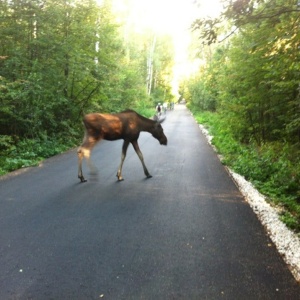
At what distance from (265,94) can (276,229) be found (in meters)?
6.82

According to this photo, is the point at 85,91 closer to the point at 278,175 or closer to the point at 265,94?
the point at 265,94

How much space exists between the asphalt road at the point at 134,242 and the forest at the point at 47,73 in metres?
3.47

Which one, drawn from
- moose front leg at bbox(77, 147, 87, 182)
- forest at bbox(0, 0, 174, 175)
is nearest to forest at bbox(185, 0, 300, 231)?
moose front leg at bbox(77, 147, 87, 182)

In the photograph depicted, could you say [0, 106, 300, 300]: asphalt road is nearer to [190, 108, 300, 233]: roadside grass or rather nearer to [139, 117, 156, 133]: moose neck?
[190, 108, 300, 233]: roadside grass

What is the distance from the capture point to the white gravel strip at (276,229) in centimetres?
382

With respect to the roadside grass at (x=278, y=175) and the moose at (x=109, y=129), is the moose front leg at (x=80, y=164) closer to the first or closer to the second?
the moose at (x=109, y=129)

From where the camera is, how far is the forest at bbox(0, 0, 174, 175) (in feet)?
34.1

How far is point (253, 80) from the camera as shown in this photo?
10.5 m

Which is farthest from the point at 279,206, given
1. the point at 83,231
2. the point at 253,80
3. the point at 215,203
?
the point at 253,80

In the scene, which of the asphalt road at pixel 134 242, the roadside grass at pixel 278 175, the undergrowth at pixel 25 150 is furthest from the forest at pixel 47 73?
the roadside grass at pixel 278 175

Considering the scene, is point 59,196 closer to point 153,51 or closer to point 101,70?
point 101,70

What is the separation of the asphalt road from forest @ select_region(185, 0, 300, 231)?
1.23 metres

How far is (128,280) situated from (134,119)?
212 inches

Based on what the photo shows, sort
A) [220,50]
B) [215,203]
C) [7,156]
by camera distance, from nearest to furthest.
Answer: [215,203], [7,156], [220,50]
